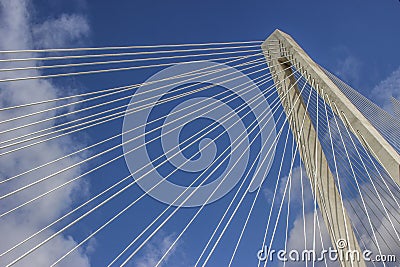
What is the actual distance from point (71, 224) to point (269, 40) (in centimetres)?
563

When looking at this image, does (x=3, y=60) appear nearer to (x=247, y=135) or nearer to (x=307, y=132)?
(x=247, y=135)

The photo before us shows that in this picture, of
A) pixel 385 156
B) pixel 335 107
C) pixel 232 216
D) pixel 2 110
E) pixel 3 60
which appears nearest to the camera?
pixel 2 110

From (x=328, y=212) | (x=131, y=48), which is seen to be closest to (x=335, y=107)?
(x=328, y=212)

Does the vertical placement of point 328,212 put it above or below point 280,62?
below

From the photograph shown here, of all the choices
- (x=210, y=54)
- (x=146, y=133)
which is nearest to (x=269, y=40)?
(x=210, y=54)

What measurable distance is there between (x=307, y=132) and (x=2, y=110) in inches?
195

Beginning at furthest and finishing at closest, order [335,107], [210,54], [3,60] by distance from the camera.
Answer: [210,54] < [335,107] < [3,60]

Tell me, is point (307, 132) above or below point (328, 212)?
above

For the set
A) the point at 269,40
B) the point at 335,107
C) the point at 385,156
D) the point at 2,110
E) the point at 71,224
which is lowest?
the point at 71,224

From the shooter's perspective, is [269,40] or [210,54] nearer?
[210,54]

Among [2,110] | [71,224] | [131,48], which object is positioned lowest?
[71,224]

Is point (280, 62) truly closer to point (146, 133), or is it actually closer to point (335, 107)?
point (335, 107)

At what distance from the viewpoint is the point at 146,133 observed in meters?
5.50

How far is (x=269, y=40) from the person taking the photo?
316 inches
